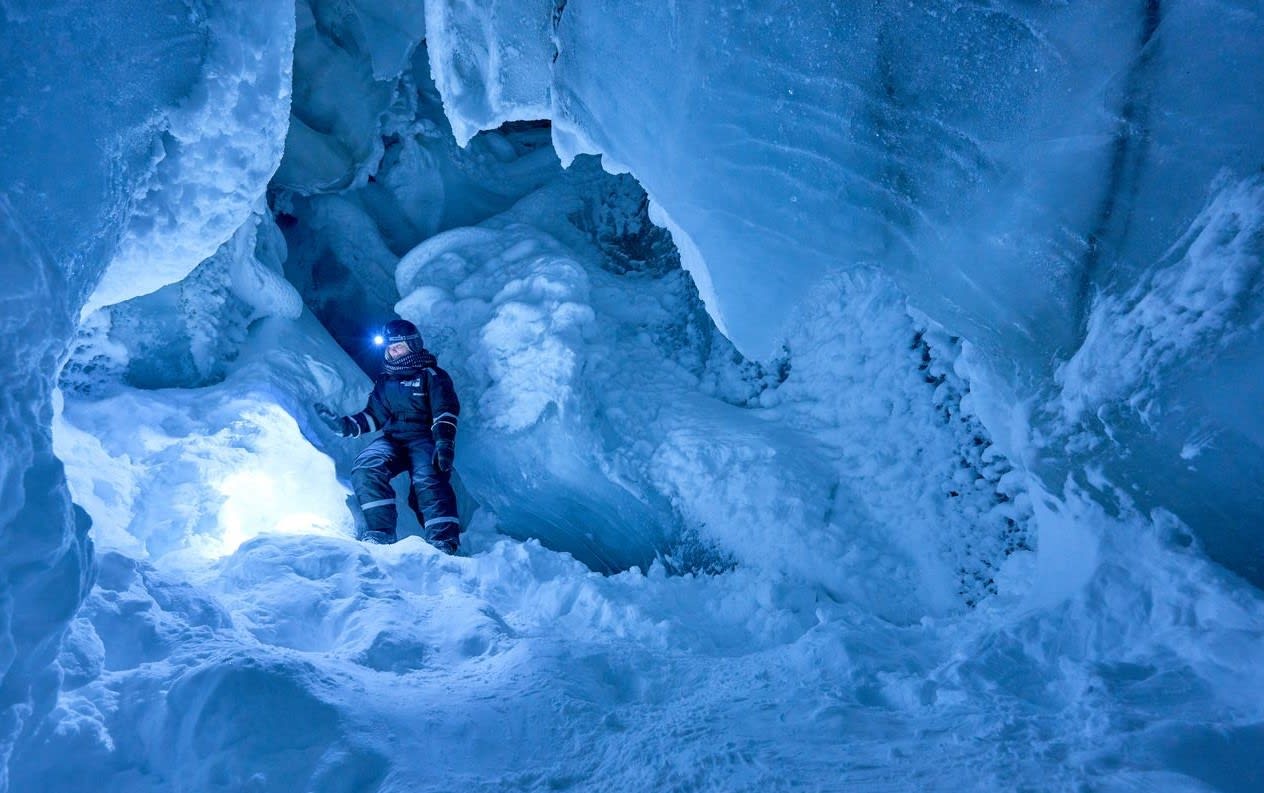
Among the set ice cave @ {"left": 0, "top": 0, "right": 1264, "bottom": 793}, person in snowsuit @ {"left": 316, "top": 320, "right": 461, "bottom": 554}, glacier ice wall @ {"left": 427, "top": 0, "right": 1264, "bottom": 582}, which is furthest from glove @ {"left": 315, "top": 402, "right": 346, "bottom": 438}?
glacier ice wall @ {"left": 427, "top": 0, "right": 1264, "bottom": 582}

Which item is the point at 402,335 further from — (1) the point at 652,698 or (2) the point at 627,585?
(1) the point at 652,698

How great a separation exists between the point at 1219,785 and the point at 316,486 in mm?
4563

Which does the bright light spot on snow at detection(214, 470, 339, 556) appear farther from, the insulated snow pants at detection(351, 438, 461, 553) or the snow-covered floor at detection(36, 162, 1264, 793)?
the insulated snow pants at detection(351, 438, 461, 553)

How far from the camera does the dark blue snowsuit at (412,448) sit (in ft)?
15.6

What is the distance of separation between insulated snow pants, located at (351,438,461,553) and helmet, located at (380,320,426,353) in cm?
67

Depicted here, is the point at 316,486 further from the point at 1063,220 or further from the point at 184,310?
the point at 1063,220

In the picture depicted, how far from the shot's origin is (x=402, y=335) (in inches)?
199

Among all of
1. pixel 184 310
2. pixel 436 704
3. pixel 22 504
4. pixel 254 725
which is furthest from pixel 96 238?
pixel 184 310

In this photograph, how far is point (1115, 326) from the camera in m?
2.18

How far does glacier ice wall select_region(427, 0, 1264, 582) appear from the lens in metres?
1.96

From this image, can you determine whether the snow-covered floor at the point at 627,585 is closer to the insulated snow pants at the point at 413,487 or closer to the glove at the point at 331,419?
the glove at the point at 331,419

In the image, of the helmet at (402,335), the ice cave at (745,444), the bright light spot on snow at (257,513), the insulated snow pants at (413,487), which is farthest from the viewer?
the helmet at (402,335)

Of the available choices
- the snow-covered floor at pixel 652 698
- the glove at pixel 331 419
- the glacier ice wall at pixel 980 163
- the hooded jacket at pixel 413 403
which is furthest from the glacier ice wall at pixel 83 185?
the glove at pixel 331 419

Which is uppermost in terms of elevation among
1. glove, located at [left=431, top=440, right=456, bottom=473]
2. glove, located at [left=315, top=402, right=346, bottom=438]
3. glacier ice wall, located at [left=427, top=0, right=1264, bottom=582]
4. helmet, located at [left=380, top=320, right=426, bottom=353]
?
glacier ice wall, located at [left=427, top=0, right=1264, bottom=582]
